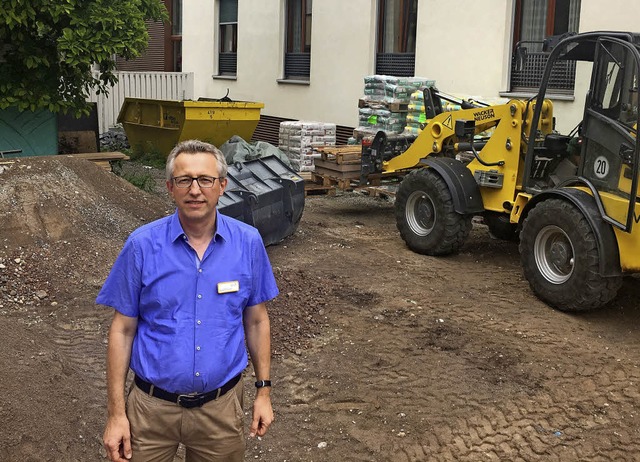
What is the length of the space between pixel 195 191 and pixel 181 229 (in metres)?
0.16

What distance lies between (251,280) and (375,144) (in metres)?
7.85

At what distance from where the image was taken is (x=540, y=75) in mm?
12305

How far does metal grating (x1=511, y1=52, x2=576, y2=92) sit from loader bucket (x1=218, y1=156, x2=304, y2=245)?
162 inches

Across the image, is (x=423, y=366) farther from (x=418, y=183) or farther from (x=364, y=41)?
(x=364, y=41)

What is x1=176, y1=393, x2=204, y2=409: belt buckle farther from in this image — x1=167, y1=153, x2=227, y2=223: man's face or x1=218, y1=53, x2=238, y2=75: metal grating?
x1=218, y1=53, x2=238, y2=75: metal grating

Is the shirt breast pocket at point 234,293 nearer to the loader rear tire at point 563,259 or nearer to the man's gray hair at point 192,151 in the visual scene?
the man's gray hair at point 192,151

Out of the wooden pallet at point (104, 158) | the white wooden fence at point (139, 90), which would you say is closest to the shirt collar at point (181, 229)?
the wooden pallet at point (104, 158)

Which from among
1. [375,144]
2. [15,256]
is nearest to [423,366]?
[15,256]

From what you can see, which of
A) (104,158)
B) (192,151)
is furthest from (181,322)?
(104,158)

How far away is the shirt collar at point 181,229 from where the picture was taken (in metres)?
3.16

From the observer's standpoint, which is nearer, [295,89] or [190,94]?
[295,89]

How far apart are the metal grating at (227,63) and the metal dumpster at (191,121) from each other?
18.2 ft

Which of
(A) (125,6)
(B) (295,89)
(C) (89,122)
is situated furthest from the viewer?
(B) (295,89)

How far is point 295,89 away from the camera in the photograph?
18281 millimetres
